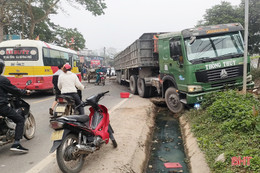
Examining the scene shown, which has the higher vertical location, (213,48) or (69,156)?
(213,48)

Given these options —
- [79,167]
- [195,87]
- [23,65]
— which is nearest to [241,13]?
[195,87]

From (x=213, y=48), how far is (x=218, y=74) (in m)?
0.78

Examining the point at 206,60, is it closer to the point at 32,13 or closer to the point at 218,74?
the point at 218,74

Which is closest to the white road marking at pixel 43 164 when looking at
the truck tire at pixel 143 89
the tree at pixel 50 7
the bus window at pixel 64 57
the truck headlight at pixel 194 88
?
the truck headlight at pixel 194 88

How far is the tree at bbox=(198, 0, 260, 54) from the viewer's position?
1252 centimetres

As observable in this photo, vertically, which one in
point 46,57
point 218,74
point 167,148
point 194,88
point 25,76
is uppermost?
point 46,57

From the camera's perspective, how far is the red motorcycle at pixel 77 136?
289 cm

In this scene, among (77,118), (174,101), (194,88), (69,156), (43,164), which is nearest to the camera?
(69,156)

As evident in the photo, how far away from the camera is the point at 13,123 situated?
A: 3.98 meters

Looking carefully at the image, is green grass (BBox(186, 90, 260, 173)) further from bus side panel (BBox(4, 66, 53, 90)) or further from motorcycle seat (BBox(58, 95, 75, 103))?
bus side panel (BBox(4, 66, 53, 90))

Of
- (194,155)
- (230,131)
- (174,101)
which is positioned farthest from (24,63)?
(230,131)

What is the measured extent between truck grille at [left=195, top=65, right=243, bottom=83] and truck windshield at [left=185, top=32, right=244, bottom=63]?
1.10 ft

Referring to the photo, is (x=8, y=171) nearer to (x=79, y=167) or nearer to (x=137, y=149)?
(x=79, y=167)

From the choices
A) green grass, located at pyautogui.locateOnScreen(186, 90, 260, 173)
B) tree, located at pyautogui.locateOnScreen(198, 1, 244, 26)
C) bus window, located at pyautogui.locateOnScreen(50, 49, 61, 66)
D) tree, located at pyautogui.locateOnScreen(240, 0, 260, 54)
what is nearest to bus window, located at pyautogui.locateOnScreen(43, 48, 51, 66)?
bus window, located at pyautogui.locateOnScreen(50, 49, 61, 66)
